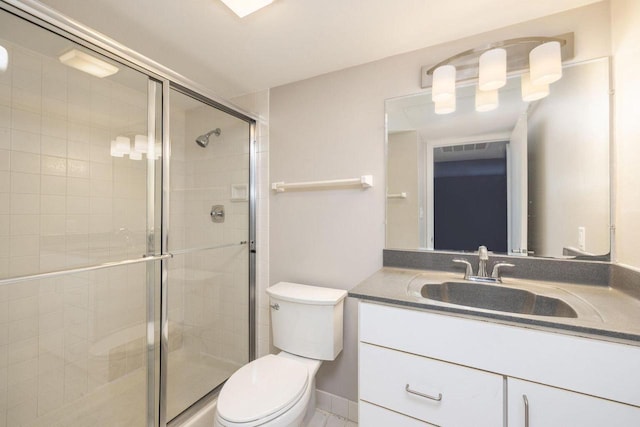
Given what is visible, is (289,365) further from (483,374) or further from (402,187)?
(402,187)

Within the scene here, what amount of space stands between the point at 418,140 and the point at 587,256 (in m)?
0.91

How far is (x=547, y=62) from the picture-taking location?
43.9 inches

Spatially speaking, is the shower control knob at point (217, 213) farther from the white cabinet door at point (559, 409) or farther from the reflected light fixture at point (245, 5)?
the white cabinet door at point (559, 409)

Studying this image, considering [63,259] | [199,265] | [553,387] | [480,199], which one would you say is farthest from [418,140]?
[63,259]

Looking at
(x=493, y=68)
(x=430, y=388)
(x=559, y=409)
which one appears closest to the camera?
(x=559, y=409)

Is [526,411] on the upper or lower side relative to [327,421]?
upper

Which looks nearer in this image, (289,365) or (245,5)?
(245,5)

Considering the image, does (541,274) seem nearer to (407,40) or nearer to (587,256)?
(587,256)

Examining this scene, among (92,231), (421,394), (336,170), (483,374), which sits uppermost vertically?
(336,170)

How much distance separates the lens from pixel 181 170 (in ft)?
5.46

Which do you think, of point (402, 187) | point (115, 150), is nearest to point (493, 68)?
point (402, 187)

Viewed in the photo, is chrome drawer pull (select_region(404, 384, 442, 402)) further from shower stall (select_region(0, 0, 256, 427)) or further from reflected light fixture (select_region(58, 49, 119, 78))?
reflected light fixture (select_region(58, 49, 119, 78))

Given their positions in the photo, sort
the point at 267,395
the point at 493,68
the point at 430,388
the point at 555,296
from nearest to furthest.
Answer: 1. the point at 430,388
2. the point at 555,296
3. the point at 267,395
4. the point at 493,68

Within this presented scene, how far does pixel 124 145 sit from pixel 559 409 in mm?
2099
